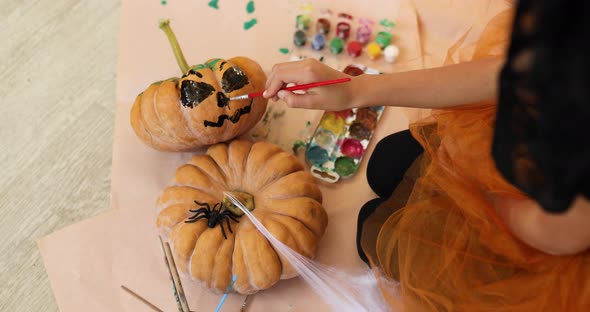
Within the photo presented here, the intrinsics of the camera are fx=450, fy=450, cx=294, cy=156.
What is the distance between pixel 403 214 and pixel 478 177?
14 cm

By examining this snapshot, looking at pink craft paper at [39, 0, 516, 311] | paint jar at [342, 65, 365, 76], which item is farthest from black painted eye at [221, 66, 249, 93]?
paint jar at [342, 65, 365, 76]

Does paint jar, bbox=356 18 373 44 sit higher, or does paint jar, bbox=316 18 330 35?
paint jar, bbox=316 18 330 35

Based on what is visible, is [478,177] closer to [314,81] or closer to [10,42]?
[314,81]

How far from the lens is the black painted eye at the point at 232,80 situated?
859mm

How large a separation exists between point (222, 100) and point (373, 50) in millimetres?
454

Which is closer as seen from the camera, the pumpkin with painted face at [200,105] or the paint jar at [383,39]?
the pumpkin with painted face at [200,105]

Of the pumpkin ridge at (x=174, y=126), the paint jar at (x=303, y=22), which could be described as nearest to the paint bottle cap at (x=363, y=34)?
the paint jar at (x=303, y=22)

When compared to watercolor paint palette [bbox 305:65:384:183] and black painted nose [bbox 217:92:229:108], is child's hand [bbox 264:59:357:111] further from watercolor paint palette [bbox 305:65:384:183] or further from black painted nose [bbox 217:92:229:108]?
watercolor paint palette [bbox 305:65:384:183]

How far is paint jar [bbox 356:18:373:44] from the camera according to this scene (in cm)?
115

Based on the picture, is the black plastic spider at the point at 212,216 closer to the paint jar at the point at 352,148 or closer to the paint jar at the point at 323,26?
the paint jar at the point at 352,148

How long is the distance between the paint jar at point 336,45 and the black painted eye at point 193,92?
1.33 feet

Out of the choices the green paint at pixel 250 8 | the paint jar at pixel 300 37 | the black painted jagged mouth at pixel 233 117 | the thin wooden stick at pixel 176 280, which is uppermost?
the green paint at pixel 250 8

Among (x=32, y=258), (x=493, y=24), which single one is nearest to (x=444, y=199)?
(x=493, y=24)

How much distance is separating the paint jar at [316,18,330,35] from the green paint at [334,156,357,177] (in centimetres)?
35
